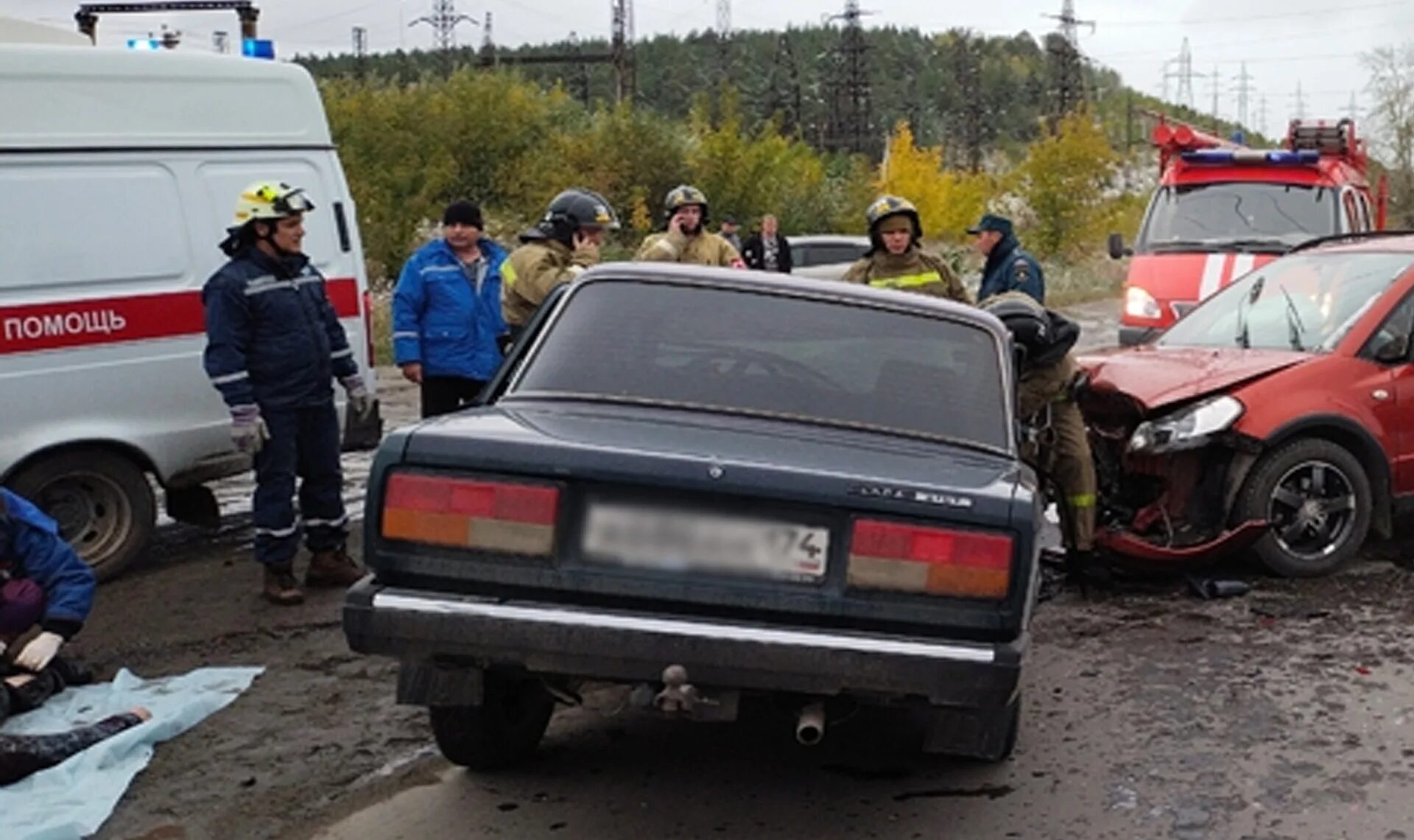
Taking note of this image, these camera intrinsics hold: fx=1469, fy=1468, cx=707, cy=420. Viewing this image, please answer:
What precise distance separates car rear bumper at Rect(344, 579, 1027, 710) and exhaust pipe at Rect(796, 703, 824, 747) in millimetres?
126

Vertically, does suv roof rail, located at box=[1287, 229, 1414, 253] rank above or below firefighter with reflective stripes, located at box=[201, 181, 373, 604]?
above

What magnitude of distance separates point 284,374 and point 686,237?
8.31ft

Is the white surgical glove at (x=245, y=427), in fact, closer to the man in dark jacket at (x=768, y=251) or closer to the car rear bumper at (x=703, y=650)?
the car rear bumper at (x=703, y=650)

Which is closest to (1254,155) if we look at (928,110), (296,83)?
(296,83)

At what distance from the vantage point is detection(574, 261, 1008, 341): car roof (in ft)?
14.6

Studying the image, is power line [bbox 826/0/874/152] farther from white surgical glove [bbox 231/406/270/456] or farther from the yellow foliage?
white surgical glove [bbox 231/406/270/456]

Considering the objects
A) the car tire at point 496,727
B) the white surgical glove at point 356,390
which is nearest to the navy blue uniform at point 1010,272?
the white surgical glove at point 356,390

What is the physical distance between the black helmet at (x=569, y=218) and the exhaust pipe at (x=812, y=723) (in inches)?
159

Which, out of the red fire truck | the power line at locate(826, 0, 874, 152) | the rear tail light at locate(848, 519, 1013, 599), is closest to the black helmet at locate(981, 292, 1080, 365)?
the rear tail light at locate(848, 519, 1013, 599)

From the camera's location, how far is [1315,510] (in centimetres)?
637

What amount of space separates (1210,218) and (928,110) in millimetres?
102303

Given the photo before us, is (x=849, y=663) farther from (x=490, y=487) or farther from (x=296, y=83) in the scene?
(x=296, y=83)

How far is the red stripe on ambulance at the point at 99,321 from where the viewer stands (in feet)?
20.3

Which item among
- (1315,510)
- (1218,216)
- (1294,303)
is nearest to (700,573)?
(1315,510)
